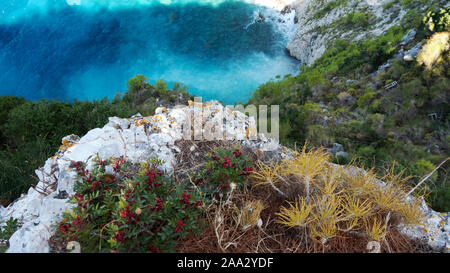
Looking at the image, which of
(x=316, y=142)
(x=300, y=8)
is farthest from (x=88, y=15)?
(x=316, y=142)

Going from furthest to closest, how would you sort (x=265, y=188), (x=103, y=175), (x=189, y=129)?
(x=189, y=129)
(x=265, y=188)
(x=103, y=175)

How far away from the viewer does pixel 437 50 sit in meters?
11.3

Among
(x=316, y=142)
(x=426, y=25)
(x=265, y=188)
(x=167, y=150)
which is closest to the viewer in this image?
(x=265, y=188)

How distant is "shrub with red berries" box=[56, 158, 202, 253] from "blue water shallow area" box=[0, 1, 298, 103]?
1879 centimetres

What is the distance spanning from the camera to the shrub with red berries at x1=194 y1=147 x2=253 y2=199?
243cm

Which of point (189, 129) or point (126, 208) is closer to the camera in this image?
point (126, 208)

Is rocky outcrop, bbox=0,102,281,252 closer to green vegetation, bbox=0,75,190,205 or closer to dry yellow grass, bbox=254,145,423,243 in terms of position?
dry yellow grass, bbox=254,145,423,243

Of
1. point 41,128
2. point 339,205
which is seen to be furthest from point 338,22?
point 339,205

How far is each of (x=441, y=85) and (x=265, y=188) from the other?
1177 cm

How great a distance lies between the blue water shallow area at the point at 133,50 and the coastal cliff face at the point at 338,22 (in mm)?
1805

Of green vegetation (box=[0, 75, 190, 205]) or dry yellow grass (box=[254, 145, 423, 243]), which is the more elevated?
green vegetation (box=[0, 75, 190, 205])

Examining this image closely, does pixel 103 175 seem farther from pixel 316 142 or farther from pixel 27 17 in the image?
pixel 27 17

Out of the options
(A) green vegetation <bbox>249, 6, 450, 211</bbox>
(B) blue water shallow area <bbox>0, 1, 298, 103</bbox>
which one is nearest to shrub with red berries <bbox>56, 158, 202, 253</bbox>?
(A) green vegetation <bbox>249, 6, 450, 211</bbox>

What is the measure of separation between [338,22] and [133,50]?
63.6 feet
